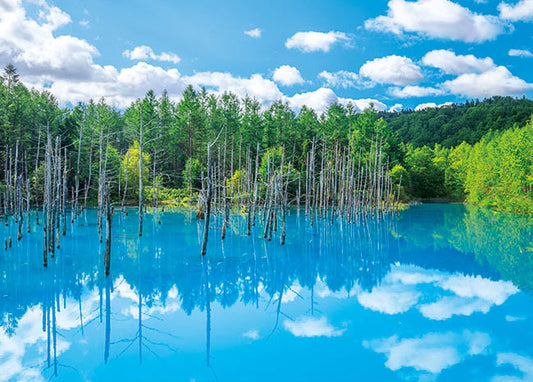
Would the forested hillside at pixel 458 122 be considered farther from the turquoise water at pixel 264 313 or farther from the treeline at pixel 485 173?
the turquoise water at pixel 264 313

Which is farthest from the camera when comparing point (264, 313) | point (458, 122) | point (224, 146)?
point (458, 122)

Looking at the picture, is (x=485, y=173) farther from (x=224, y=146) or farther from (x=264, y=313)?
(x=264, y=313)

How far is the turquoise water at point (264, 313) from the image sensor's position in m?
7.30

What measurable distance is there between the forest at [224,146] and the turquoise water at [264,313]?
16.1 m

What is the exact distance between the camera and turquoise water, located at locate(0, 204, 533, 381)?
7301 millimetres

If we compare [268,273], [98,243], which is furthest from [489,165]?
[98,243]

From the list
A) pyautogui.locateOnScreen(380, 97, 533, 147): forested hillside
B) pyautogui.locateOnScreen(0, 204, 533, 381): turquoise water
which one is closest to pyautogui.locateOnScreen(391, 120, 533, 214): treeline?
pyautogui.locateOnScreen(380, 97, 533, 147): forested hillside

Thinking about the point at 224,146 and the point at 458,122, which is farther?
the point at 458,122

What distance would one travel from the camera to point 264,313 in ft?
33.5

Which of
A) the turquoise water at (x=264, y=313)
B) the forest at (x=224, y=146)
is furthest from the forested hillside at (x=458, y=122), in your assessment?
the turquoise water at (x=264, y=313)

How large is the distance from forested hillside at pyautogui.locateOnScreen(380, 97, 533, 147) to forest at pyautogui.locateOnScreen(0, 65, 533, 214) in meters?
17.3

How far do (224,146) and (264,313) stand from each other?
31559mm

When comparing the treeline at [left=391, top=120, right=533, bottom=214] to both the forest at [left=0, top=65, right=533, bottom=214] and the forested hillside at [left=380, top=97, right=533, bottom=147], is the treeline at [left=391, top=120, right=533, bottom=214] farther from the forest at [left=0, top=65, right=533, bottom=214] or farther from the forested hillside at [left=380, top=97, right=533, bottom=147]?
the forested hillside at [left=380, top=97, right=533, bottom=147]

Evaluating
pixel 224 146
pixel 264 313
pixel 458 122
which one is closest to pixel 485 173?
pixel 224 146
